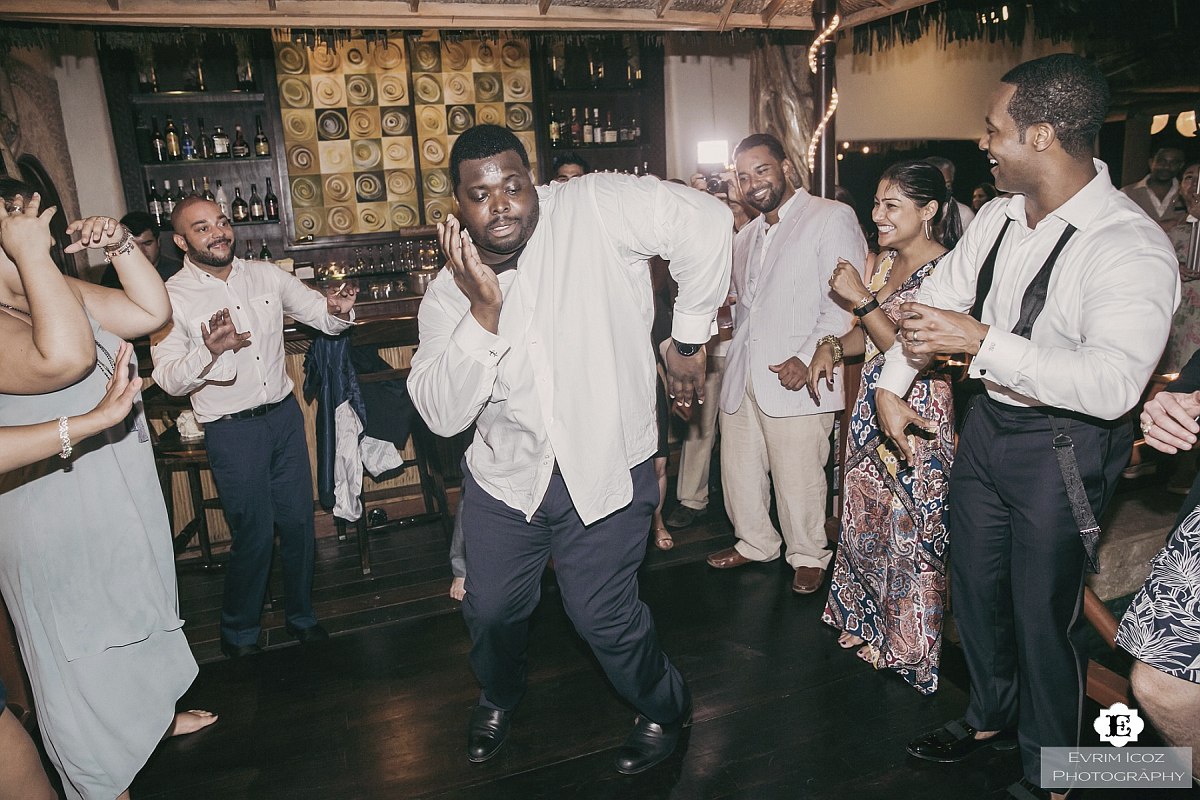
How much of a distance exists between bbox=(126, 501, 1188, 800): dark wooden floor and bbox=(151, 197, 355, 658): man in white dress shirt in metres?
0.29

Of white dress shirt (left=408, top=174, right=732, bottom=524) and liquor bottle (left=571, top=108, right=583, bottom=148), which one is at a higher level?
liquor bottle (left=571, top=108, right=583, bottom=148)

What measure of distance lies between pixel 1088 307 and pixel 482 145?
145cm

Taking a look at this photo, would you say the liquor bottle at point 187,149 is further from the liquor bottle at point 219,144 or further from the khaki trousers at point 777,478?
the khaki trousers at point 777,478

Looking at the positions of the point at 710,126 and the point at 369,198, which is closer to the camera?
the point at 369,198

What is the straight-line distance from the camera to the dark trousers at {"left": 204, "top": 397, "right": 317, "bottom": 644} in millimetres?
3025

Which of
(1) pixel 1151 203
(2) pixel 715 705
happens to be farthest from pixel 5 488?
(1) pixel 1151 203

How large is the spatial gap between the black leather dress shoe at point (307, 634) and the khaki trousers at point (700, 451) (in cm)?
191

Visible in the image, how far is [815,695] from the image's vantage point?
2.66 meters

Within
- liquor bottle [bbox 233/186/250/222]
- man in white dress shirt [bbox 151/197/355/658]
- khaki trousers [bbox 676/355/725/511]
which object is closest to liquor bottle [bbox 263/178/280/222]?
liquor bottle [bbox 233/186/250/222]

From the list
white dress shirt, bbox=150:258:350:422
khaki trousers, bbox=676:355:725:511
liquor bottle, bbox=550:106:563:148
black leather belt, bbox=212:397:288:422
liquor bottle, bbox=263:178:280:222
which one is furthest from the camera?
liquor bottle, bbox=550:106:563:148

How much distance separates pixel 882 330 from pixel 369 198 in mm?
5454

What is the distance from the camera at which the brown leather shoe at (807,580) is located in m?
3.29

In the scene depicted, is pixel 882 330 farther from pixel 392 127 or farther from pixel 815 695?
pixel 392 127

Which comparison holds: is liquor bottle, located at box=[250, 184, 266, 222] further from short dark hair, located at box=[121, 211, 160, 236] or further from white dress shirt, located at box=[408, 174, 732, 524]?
white dress shirt, located at box=[408, 174, 732, 524]
